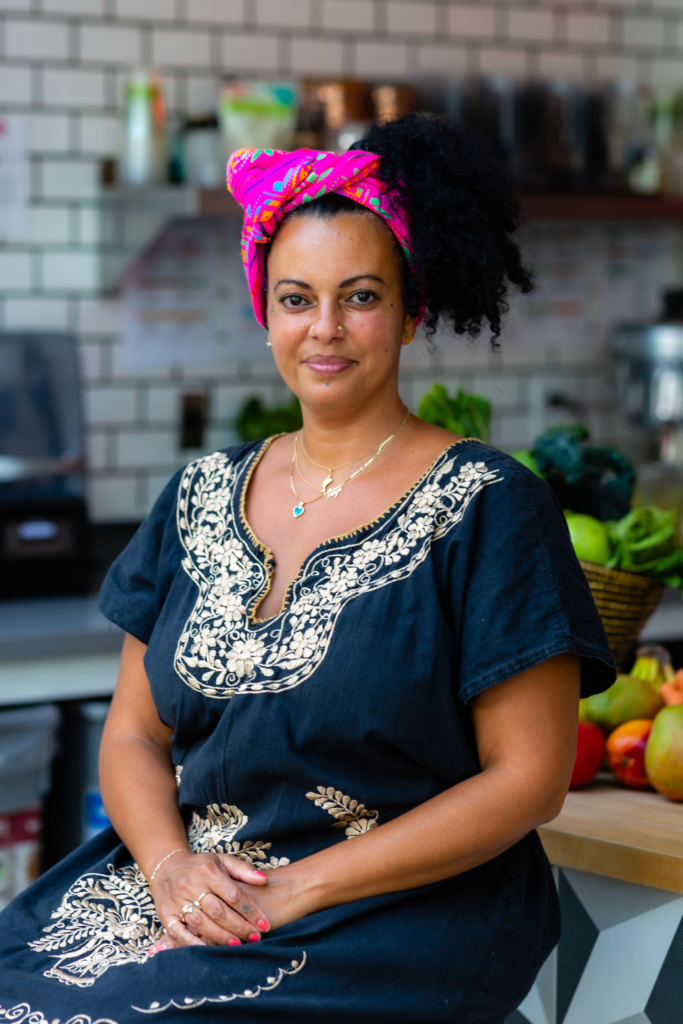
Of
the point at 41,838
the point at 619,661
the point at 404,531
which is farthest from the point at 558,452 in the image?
the point at 41,838

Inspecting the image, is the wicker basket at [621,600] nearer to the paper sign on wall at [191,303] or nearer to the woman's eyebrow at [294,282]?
the woman's eyebrow at [294,282]

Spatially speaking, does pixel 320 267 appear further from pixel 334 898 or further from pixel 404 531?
pixel 334 898

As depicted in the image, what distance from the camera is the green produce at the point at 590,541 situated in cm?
181

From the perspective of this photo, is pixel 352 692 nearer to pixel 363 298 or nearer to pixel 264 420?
pixel 363 298

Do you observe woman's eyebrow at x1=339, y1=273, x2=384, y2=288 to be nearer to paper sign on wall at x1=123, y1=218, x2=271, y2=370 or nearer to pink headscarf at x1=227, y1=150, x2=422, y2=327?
pink headscarf at x1=227, y1=150, x2=422, y2=327

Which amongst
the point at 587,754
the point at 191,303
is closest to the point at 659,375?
the point at 191,303

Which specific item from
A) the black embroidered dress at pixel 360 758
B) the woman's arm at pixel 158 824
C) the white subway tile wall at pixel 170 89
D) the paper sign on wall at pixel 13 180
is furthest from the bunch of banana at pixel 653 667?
the paper sign on wall at pixel 13 180

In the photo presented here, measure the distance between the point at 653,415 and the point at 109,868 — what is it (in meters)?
2.33

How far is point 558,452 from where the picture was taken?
196 centimetres

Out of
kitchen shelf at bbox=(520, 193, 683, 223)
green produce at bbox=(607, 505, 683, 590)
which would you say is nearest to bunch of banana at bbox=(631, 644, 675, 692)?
green produce at bbox=(607, 505, 683, 590)

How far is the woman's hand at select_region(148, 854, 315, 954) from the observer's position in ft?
4.03

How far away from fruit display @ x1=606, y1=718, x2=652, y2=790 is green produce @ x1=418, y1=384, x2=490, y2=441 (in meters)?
0.53

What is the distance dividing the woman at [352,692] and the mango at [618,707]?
0.39 m

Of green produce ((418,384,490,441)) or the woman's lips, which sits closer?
the woman's lips
